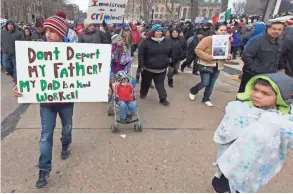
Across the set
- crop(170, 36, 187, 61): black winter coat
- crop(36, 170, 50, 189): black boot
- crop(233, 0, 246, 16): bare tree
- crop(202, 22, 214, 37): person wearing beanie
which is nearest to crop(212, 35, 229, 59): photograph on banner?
crop(170, 36, 187, 61): black winter coat

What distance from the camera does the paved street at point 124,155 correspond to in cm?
270

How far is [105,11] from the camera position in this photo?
555 centimetres

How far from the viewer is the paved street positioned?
2701mm

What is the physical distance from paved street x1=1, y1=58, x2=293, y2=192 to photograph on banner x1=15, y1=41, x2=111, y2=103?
0.91 m

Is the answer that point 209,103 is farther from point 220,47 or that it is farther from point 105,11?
point 105,11

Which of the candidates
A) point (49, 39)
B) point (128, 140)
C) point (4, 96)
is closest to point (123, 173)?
point (128, 140)

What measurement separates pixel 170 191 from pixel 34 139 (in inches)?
85.4

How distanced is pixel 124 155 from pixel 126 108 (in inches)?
35.7

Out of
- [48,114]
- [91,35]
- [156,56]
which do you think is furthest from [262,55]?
[91,35]

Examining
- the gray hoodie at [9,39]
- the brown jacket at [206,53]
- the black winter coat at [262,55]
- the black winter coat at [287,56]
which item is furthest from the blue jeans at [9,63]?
the black winter coat at [287,56]

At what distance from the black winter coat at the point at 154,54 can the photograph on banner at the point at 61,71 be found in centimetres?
226

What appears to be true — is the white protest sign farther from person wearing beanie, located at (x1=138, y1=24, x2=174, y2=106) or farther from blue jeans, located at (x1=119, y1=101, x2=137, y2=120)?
blue jeans, located at (x1=119, y1=101, x2=137, y2=120)

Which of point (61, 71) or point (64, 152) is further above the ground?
point (61, 71)

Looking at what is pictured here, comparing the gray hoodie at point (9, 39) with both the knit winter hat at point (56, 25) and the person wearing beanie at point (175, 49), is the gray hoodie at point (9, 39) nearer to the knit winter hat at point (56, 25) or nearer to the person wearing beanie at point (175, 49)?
the person wearing beanie at point (175, 49)
